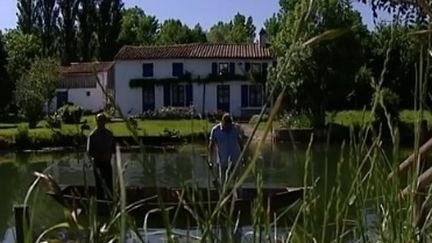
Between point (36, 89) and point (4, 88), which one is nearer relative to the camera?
point (36, 89)

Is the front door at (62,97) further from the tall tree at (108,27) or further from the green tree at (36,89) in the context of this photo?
the tall tree at (108,27)

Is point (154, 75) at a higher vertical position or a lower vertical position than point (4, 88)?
higher

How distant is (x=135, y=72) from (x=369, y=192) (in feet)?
175

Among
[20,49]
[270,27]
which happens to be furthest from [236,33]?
[270,27]

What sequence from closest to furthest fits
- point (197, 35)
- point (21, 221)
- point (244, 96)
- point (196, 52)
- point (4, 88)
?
point (21, 221) < point (4, 88) < point (244, 96) < point (196, 52) < point (197, 35)

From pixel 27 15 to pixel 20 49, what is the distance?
1161 cm

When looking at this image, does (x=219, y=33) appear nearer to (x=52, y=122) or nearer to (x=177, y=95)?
(x=177, y=95)

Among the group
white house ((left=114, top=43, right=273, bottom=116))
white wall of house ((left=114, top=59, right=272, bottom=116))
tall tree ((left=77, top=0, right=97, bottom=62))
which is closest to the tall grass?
white house ((left=114, top=43, right=273, bottom=116))

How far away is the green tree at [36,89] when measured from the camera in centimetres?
4250

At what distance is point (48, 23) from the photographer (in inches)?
2995

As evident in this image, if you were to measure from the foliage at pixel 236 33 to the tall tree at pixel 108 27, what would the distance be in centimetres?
1883

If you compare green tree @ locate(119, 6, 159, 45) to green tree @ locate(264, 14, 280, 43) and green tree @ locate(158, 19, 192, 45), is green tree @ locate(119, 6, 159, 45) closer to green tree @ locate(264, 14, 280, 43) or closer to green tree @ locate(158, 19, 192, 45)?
green tree @ locate(158, 19, 192, 45)

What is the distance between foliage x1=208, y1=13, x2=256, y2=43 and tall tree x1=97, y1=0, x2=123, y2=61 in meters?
18.8

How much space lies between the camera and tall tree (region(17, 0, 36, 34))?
7812 centimetres
